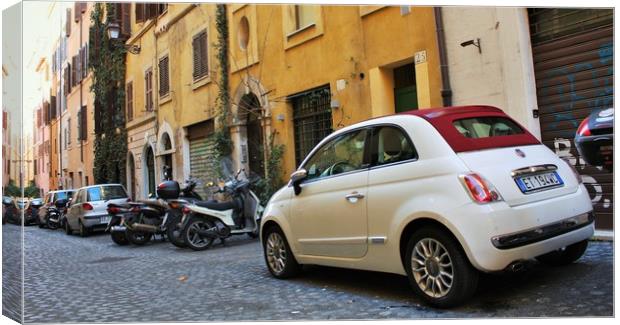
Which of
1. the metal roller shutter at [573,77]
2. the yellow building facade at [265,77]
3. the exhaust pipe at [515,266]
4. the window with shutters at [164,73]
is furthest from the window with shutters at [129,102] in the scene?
the exhaust pipe at [515,266]

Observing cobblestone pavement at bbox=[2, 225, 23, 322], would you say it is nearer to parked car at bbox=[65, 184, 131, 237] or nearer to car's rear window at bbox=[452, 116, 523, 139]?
parked car at bbox=[65, 184, 131, 237]

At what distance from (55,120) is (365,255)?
298 cm

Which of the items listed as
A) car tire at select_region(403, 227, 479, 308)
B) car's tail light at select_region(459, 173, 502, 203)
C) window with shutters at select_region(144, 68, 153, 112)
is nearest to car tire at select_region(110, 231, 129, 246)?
window with shutters at select_region(144, 68, 153, 112)

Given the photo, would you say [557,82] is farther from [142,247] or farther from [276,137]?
[142,247]

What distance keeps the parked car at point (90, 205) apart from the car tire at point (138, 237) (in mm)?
349

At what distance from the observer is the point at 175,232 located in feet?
22.7

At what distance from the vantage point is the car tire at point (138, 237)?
241 inches

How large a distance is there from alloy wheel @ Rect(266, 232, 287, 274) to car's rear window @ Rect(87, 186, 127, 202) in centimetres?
199

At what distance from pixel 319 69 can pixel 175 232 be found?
2.86 metres

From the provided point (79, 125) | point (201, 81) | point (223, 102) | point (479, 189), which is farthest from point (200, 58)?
point (479, 189)

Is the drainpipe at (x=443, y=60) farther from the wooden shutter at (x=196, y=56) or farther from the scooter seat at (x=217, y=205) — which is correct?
the scooter seat at (x=217, y=205)

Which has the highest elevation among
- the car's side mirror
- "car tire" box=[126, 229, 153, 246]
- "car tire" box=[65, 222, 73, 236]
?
the car's side mirror

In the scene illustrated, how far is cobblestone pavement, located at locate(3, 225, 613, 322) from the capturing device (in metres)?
3.49

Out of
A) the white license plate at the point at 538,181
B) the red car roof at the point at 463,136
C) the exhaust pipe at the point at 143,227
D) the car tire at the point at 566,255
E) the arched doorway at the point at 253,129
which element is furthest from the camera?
the exhaust pipe at the point at 143,227
